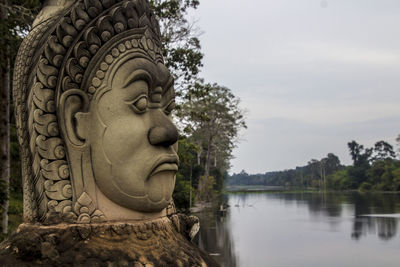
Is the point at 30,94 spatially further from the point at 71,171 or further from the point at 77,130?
the point at 71,171

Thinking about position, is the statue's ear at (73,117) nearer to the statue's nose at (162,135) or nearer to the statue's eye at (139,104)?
the statue's eye at (139,104)

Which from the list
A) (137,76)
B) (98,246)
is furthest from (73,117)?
(98,246)

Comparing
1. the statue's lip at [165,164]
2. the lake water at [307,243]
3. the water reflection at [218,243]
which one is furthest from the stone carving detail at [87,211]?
the lake water at [307,243]

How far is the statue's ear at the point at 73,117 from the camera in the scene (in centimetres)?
233

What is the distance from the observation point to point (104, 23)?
2.44 meters

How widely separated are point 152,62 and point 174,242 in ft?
3.87

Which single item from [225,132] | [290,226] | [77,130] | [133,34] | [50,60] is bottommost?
[290,226]

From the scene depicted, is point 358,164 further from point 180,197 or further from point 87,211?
point 87,211

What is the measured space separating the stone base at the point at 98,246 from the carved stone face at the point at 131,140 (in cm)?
16

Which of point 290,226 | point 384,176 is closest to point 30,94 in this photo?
point 290,226

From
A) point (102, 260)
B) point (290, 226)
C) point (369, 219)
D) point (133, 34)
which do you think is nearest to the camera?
point (102, 260)

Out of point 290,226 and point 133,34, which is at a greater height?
point 133,34

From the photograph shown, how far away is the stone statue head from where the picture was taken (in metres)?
2.32

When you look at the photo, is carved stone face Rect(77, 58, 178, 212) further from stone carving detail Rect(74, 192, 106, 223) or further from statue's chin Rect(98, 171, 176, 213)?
stone carving detail Rect(74, 192, 106, 223)
